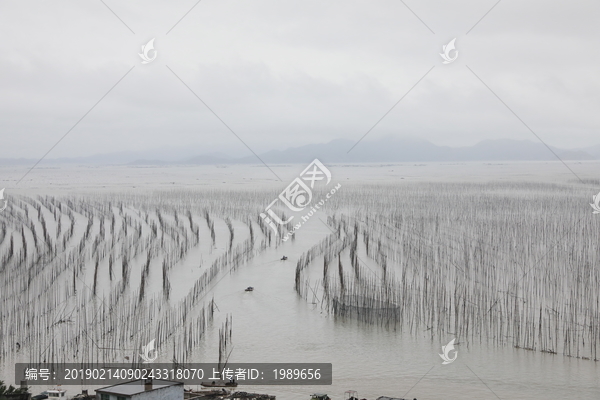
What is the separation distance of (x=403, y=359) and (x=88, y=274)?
8456 mm

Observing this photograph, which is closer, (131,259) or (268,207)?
(131,259)

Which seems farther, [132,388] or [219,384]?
[219,384]

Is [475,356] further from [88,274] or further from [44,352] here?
[88,274]

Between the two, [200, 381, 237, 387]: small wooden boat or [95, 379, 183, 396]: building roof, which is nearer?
[95, 379, 183, 396]: building roof

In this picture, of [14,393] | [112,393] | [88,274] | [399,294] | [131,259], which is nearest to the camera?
[112,393]

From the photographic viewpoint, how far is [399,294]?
13.0 m

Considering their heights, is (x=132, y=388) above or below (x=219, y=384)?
above

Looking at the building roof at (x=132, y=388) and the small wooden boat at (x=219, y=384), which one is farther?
the small wooden boat at (x=219, y=384)

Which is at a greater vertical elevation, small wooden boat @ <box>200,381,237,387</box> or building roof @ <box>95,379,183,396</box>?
building roof @ <box>95,379,183,396</box>

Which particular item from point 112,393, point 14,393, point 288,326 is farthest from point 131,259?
point 112,393

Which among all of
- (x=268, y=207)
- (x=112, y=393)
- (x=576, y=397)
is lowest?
(x=576, y=397)

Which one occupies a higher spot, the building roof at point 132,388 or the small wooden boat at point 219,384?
the building roof at point 132,388

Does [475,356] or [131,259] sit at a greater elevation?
[131,259]

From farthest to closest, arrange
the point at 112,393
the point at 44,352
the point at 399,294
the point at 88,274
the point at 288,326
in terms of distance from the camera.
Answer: the point at 88,274
the point at 399,294
the point at 288,326
the point at 44,352
the point at 112,393
